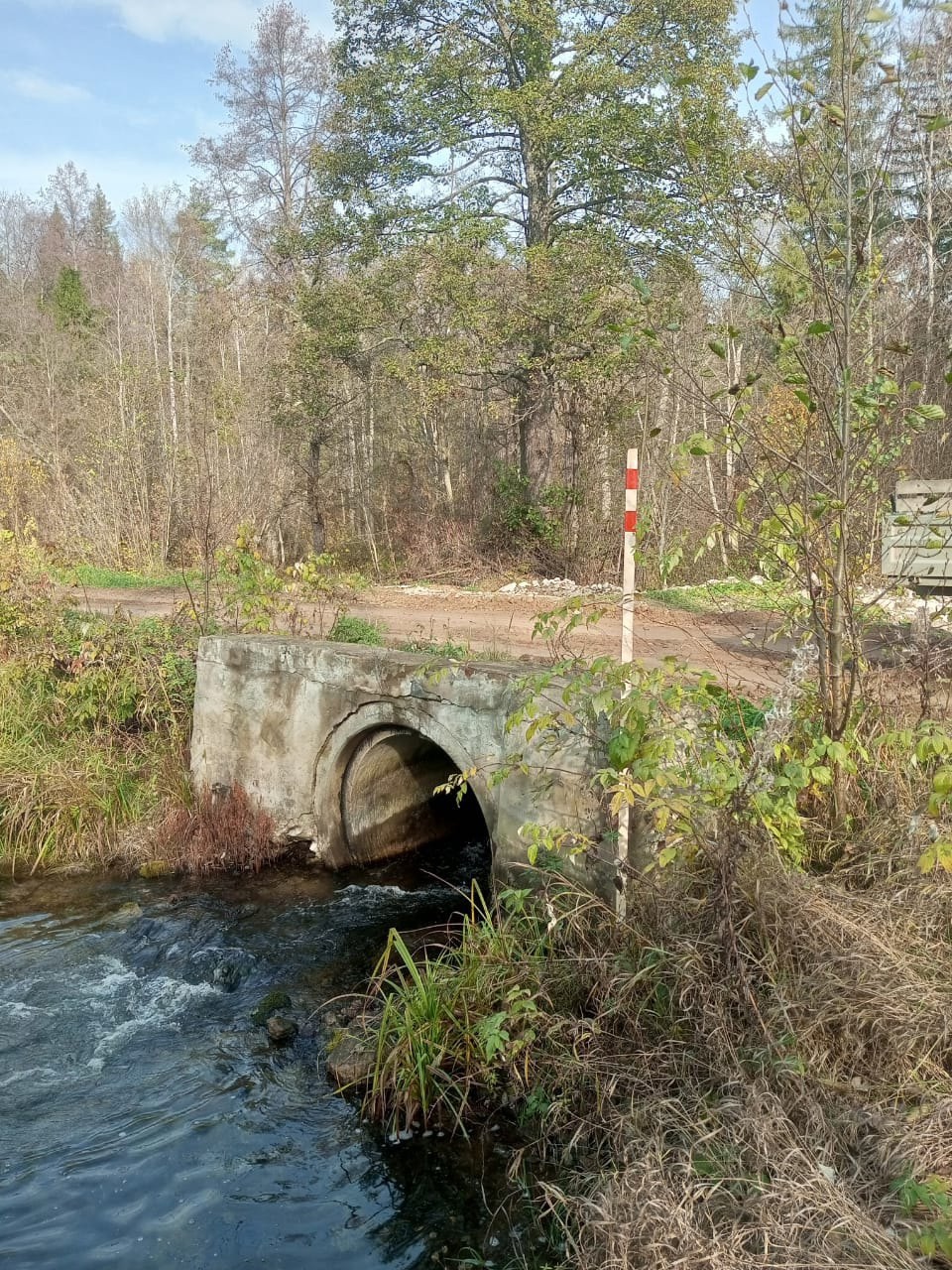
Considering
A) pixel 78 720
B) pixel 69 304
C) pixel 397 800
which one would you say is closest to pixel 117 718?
pixel 78 720

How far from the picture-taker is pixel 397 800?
30.8ft

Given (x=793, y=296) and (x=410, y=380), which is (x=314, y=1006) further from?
(x=410, y=380)

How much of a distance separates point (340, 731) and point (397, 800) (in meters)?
1.22

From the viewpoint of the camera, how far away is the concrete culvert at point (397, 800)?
884 cm

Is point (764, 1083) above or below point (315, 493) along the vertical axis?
below

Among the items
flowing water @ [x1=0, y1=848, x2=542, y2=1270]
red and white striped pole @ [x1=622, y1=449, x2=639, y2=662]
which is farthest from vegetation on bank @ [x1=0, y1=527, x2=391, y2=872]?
red and white striped pole @ [x1=622, y1=449, x2=639, y2=662]

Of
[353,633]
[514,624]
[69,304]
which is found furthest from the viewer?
[69,304]

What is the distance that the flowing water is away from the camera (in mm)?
4391

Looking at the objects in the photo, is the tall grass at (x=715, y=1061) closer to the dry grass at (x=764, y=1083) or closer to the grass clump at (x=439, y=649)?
the dry grass at (x=764, y=1083)

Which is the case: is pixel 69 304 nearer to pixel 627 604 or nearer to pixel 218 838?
pixel 218 838

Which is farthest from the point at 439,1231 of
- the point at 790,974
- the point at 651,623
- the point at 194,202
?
the point at 194,202

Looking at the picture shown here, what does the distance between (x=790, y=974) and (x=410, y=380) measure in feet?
45.1

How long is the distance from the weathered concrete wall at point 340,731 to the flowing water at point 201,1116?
3.83 feet

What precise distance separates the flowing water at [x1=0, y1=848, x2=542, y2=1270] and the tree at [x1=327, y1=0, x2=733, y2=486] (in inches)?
451
